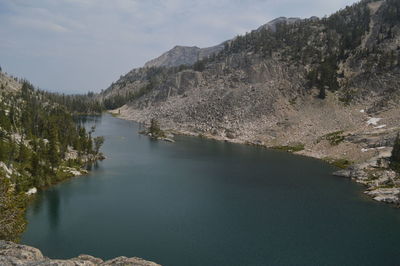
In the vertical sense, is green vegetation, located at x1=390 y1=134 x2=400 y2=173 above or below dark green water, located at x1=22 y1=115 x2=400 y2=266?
above

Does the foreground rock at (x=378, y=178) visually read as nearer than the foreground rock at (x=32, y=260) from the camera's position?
No

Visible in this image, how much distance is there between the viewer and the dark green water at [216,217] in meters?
51.5

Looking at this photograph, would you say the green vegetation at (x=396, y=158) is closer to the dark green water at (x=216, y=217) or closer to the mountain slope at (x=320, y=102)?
the dark green water at (x=216, y=217)

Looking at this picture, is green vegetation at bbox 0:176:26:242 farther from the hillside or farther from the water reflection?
the hillside

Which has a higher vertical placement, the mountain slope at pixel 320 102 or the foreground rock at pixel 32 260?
the mountain slope at pixel 320 102

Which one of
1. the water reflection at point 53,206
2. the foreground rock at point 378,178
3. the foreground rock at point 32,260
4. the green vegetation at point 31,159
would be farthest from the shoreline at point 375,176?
the green vegetation at point 31,159

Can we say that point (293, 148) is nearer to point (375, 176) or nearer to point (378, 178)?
point (375, 176)

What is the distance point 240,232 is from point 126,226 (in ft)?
69.6

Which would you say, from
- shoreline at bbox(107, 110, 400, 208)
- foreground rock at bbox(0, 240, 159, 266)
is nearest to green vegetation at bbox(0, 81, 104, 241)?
foreground rock at bbox(0, 240, 159, 266)

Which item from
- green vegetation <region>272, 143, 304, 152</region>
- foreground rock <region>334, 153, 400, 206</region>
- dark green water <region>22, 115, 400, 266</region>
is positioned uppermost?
green vegetation <region>272, 143, 304, 152</region>

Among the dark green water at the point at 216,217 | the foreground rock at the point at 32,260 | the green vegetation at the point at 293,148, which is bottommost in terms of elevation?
the dark green water at the point at 216,217

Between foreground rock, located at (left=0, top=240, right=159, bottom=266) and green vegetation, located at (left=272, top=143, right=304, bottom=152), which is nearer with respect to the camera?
foreground rock, located at (left=0, top=240, right=159, bottom=266)

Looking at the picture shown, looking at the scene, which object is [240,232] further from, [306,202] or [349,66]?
[349,66]

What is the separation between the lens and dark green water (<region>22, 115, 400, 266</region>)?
51531mm
